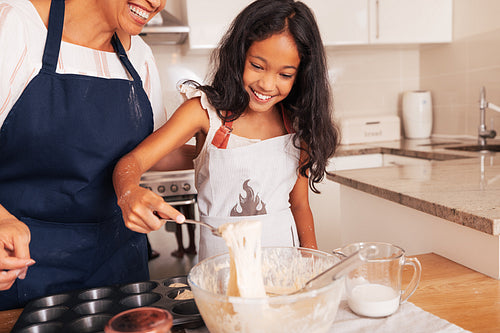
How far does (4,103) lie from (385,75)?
110 inches

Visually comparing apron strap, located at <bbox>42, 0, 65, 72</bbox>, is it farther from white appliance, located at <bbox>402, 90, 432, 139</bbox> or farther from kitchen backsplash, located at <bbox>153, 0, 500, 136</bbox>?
white appliance, located at <bbox>402, 90, 432, 139</bbox>

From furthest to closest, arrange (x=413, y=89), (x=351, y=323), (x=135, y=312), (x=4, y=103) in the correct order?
1. (x=413, y=89)
2. (x=4, y=103)
3. (x=351, y=323)
4. (x=135, y=312)

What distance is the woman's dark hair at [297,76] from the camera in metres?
1.05

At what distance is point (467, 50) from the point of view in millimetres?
2818

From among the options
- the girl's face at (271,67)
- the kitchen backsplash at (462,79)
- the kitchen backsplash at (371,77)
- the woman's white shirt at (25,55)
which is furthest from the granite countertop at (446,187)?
the kitchen backsplash at (371,77)

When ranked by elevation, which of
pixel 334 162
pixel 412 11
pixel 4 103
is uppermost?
pixel 412 11

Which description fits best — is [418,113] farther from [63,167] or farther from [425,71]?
[63,167]

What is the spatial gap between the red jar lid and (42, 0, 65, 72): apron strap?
715mm

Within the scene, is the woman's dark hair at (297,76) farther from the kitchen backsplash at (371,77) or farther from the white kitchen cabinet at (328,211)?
the kitchen backsplash at (371,77)

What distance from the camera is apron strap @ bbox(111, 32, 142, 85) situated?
3.69ft

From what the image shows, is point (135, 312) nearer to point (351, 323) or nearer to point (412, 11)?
point (351, 323)

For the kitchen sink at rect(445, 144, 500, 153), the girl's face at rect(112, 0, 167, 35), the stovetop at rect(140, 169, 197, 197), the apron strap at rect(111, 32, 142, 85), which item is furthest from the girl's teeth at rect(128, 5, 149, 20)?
the kitchen sink at rect(445, 144, 500, 153)

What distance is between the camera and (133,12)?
973mm

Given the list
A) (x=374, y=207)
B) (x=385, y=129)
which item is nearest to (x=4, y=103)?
(x=374, y=207)
